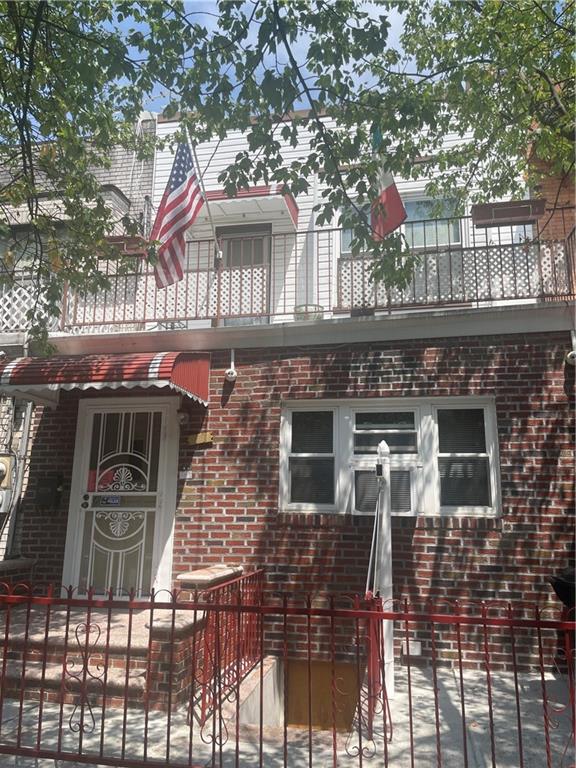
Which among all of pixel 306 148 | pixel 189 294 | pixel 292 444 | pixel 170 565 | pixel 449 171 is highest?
pixel 306 148

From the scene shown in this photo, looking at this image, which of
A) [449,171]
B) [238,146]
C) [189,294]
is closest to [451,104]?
[449,171]

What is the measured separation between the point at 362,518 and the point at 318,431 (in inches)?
45.6

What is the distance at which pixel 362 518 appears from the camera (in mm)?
6781

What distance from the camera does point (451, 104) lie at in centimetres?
699

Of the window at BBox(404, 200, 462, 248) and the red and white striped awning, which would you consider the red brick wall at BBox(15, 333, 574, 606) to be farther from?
the window at BBox(404, 200, 462, 248)

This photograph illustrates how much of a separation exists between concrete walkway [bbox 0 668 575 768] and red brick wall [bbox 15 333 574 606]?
A: 144 cm

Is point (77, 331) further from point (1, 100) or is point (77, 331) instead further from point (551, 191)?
point (551, 191)

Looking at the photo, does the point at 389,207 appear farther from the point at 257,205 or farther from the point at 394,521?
the point at 257,205

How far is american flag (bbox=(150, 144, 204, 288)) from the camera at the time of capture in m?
7.16

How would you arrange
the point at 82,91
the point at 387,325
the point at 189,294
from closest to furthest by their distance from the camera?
the point at 82,91 < the point at 387,325 < the point at 189,294

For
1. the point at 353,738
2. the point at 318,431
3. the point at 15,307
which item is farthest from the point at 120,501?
the point at 353,738

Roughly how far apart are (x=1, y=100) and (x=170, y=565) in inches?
219

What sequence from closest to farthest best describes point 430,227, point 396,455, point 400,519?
point 400,519 → point 396,455 → point 430,227

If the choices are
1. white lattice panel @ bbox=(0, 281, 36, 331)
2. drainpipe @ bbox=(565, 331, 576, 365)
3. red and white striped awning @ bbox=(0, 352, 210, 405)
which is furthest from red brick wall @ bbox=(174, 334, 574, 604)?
white lattice panel @ bbox=(0, 281, 36, 331)
